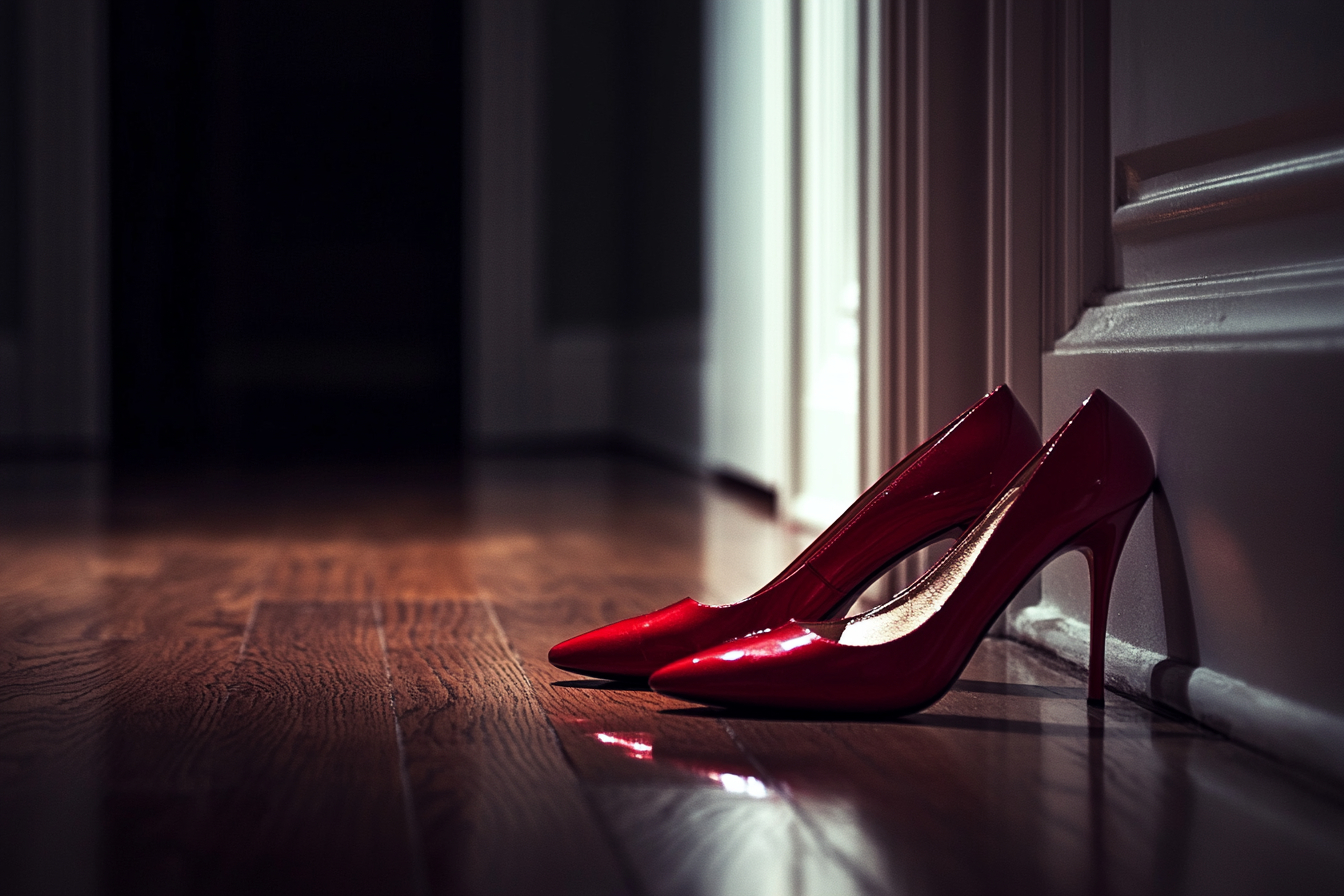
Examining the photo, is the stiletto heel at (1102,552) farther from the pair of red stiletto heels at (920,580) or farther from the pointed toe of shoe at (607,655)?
the pointed toe of shoe at (607,655)

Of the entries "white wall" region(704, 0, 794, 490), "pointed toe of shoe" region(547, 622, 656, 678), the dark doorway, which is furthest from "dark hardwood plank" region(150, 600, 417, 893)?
the dark doorway

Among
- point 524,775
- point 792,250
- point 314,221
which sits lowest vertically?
point 524,775

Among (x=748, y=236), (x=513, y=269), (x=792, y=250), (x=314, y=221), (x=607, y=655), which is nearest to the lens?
(x=607, y=655)

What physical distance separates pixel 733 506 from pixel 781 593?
4.69ft

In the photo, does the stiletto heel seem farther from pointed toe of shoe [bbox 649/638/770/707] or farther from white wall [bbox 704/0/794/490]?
white wall [bbox 704/0/794/490]

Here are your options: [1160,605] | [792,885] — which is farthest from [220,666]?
[1160,605]

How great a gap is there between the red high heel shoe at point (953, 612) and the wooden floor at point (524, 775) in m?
0.03

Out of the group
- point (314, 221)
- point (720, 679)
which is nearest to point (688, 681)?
point (720, 679)

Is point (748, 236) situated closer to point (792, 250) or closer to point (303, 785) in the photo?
point (792, 250)

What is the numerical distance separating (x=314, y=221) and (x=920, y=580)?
394cm

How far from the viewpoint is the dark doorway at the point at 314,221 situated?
166 inches

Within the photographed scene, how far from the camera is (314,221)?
14.5ft

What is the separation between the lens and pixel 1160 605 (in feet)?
2.95

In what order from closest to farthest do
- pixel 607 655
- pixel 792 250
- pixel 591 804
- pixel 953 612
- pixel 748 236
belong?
1. pixel 591 804
2. pixel 953 612
3. pixel 607 655
4. pixel 792 250
5. pixel 748 236
